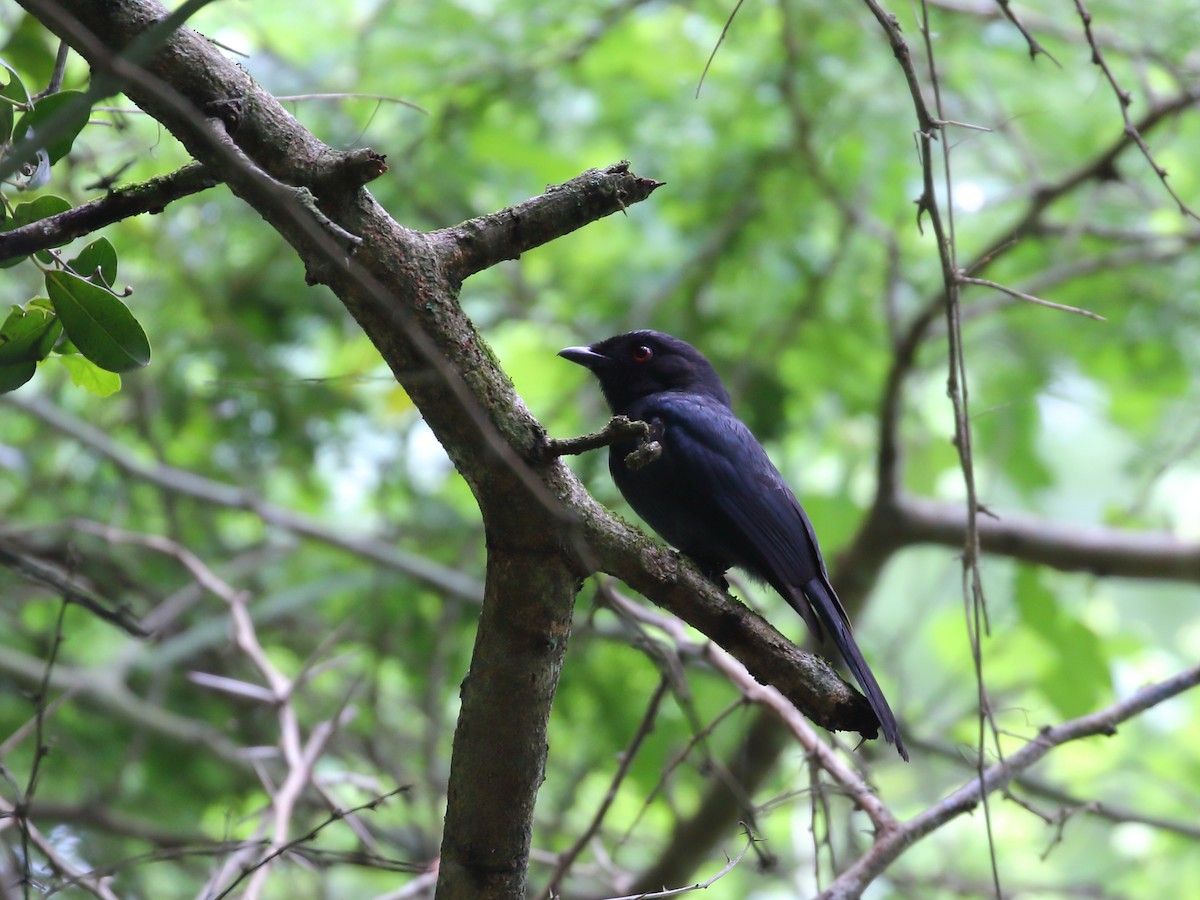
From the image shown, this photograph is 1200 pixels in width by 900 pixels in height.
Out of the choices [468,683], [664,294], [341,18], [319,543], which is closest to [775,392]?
[664,294]

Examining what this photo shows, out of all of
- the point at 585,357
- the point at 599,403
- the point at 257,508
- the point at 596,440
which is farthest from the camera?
the point at 599,403

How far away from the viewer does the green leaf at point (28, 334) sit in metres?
2.09

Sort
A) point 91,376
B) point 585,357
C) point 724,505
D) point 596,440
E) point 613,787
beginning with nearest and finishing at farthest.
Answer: point 596,440
point 91,376
point 613,787
point 724,505
point 585,357

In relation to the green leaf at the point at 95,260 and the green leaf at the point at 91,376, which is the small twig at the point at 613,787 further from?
the green leaf at the point at 95,260

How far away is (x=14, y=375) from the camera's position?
6.86 ft

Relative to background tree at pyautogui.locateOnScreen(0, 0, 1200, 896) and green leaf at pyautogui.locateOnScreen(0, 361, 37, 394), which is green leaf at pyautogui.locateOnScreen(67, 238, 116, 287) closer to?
green leaf at pyautogui.locateOnScreen(0, 361, 37, 394)

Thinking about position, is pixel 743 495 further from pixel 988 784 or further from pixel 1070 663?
pixel 1070 663

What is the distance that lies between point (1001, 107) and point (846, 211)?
143 centimetres

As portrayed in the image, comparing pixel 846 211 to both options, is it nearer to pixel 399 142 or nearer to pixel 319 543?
pixel 399 142

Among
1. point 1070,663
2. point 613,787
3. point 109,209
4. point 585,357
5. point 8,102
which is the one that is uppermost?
point 585,357

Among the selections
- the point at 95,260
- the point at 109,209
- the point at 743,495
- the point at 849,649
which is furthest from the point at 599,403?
the point at 109,209

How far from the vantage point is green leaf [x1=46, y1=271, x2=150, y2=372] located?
6.79 ft

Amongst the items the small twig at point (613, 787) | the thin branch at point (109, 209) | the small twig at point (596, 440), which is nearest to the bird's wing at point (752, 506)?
the small twig at point (613, 787)

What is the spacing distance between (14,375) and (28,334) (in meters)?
0.08
